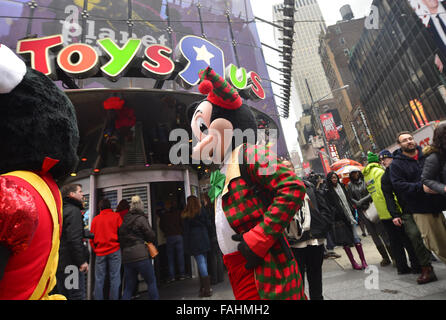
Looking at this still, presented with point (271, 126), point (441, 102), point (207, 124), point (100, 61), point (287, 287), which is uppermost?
point (441, 102)

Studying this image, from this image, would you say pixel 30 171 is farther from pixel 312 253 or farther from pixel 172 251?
pixel 172 251

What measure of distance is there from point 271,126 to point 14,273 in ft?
24.4

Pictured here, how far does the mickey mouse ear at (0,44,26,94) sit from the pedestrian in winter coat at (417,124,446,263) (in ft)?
12.1

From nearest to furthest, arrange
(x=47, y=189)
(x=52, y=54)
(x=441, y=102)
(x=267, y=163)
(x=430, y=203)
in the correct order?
(x=47, y=189) < (x=267, y=163) < (x=430, y=203) < (x=52, y=54) < (x=441, y=102)

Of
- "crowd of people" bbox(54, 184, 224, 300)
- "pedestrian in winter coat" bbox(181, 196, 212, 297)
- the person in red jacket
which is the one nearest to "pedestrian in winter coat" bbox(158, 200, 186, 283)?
"crowd of people" bbox(54, 184, 224, 300)

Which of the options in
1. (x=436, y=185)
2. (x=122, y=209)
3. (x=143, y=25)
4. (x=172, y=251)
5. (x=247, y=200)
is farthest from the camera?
(x=143, y=25)

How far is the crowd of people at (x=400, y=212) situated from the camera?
2672 mm

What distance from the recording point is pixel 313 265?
268cm

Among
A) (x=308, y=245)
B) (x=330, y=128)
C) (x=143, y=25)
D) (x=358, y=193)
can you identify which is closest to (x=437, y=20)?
(x=330, y=128)

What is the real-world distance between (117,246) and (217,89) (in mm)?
3815

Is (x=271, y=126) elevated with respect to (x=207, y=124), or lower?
elevated

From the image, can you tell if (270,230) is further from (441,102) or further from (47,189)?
(441,102)

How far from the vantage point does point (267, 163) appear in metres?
1.52

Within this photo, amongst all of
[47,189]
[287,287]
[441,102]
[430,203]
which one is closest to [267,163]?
[287,287]
